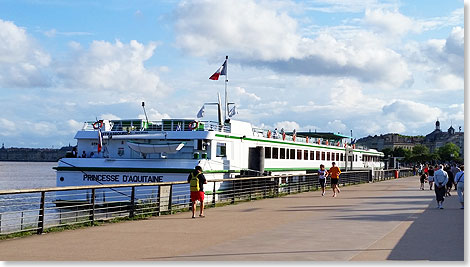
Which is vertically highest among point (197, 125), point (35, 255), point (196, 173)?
point (197, 125)

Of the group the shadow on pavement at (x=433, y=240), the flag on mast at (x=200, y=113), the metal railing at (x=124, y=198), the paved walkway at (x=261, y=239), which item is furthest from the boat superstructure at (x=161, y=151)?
the shadow on pavement at (x=433, y=240)

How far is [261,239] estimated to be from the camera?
1168cm

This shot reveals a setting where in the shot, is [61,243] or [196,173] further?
[196,173]

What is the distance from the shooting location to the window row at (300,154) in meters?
35.7

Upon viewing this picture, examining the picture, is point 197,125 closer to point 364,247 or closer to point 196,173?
point 196,173

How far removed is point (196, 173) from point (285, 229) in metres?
3.86

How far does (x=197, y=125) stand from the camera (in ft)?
95.9

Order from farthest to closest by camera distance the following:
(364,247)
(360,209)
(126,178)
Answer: (126,178) < (360,209) < (364,247)

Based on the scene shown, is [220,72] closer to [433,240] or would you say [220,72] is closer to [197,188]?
[197,188]

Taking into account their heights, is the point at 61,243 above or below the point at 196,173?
below

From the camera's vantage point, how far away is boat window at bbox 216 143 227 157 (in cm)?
2923

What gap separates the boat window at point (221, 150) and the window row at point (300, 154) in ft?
18.3

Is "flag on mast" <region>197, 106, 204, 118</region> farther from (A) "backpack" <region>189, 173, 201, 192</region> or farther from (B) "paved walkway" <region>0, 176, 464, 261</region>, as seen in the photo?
(A) "backpack" <region>189, 173, 201, 192</region>

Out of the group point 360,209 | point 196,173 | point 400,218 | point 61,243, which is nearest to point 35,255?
point 61,243
